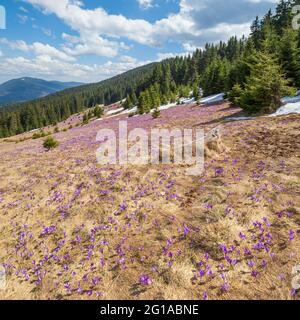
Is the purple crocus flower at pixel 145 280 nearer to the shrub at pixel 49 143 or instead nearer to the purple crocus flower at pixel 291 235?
the purple crocus flower at pixel 291 235

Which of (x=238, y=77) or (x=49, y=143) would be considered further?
(x=238, y=77)

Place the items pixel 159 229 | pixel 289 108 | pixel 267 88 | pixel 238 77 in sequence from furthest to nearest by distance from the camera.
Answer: pixel 238 77 < pixel 267 88 < pixel 289 108 < pixel 159 229

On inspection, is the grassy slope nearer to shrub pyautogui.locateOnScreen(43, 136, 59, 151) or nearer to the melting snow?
the melting snow

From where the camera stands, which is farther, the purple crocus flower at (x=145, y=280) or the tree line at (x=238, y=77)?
the tree line at (x=238, y=77)

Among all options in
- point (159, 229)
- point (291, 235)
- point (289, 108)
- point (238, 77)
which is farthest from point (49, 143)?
point (238, 77)

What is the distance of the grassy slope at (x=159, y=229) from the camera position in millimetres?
5243

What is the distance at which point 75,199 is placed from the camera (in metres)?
9.74

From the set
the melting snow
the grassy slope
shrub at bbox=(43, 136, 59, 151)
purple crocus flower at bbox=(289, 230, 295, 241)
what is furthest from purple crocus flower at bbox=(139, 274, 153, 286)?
shrub at bbox=(43, 136, 59, 151)

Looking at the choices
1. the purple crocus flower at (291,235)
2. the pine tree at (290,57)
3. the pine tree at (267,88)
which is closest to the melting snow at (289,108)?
the pine tree at (267,88)

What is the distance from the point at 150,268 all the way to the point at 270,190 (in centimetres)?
505

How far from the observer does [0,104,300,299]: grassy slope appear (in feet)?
17.2

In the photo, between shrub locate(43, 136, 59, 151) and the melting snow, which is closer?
the melting snow

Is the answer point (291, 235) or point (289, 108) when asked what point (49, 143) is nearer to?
point (291, 235)

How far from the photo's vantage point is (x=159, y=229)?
715 centimetres
